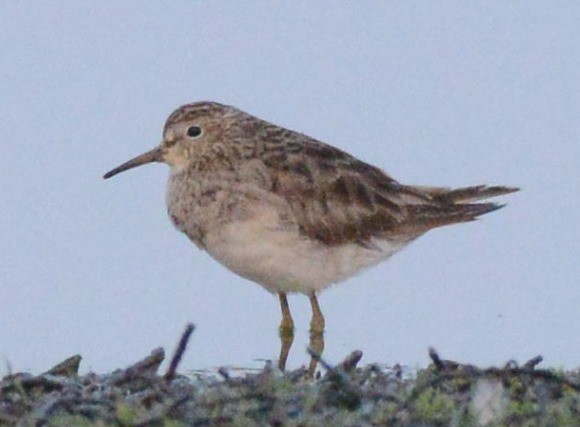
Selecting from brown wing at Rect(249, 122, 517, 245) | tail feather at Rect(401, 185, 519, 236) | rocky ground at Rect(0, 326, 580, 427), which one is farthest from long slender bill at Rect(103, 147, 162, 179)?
rocky ground at Rect(0, 326, 580, 427)

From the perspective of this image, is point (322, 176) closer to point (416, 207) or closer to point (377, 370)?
point (416, 207)

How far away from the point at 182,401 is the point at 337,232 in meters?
5.66

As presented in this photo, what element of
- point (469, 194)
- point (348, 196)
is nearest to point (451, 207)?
point (469, 194)

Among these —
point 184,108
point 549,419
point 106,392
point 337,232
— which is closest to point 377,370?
point 106,392

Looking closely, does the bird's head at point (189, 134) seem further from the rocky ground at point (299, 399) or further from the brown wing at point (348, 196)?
the rocky ground at point (299, 399)

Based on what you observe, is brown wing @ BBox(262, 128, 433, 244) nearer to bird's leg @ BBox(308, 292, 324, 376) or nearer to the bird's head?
the bird's head

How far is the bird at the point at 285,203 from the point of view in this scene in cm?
A: 1205

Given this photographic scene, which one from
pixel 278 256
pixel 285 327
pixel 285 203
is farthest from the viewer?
pixel 285 327

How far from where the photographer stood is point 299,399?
7.23 meters

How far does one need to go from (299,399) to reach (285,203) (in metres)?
5.09

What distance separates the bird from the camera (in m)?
12.1

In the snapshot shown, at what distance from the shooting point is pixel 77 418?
698 cm

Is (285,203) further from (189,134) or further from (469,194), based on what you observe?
(469,194)

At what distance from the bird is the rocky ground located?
351cm
